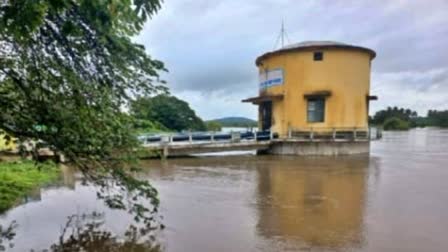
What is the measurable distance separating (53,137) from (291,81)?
56.7 ft

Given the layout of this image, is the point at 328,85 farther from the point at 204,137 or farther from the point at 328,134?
the point at 204,137

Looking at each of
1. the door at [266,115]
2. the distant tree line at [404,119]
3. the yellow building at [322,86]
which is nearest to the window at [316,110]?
the yellow building at [322,86]

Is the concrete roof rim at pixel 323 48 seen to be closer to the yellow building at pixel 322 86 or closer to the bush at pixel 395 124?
the yellow building at pixel 322 86

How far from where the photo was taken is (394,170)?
15422 mm

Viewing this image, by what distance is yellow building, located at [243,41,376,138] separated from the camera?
69.0ft

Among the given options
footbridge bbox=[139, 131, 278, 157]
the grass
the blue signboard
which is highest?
the blue signboard

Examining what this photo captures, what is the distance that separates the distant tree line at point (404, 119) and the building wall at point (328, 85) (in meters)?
49.9

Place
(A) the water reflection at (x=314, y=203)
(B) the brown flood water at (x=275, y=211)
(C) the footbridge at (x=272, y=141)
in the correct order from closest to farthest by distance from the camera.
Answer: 1. (B) the brown flood water at (x=275, y=211)
2. (A) the water reflection at (x=314, y=203)
3. (C) the footbridge at (x=272, y=141)

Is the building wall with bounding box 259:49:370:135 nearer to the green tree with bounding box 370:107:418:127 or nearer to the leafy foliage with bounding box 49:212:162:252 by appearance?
the leafy foliage with bounding box 49:212:162:252

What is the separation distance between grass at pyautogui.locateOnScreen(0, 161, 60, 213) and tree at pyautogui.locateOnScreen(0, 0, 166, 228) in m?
1.64

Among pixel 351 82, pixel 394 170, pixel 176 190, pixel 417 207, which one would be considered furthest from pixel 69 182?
pixel 351 82

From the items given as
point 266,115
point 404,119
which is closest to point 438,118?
point 404,119

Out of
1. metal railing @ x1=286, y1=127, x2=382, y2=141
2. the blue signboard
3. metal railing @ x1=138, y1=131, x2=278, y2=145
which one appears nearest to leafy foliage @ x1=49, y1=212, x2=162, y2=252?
metal railing @ x1=138, y1=131, x2=278, y2=145

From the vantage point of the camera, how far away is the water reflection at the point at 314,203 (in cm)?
653
